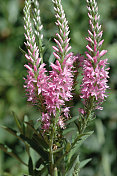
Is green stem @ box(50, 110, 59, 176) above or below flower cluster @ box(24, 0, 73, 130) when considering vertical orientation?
below

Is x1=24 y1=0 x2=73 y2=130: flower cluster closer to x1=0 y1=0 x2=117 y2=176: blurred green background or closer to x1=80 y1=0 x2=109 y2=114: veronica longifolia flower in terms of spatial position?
x1=80 y1=0 x2=109 y2=114: veronica longifolia flower

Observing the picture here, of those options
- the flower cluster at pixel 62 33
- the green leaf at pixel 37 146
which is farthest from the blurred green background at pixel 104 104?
the flower cluster at pixel 62 33

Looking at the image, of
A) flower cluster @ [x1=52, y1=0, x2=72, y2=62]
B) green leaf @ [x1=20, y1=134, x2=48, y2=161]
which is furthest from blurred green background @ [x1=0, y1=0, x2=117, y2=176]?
flower cluster @ [x1=52, y1=0, x2=72, y2=62]

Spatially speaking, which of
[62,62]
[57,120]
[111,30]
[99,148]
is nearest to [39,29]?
[62,62]

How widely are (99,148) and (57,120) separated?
1585 mm

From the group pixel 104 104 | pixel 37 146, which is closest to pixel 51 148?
pixel 37 146

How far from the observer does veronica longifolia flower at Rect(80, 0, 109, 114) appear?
1.78 ft

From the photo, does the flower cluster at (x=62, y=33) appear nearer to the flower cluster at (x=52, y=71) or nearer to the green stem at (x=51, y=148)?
the flower cluster at (x=52, y=71)

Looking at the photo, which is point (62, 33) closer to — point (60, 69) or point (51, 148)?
point (60, 69)

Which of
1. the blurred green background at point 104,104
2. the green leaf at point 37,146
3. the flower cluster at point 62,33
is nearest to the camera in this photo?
the flower cluster at point 62,33

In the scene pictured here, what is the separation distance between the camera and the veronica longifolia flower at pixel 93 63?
1.78 feet

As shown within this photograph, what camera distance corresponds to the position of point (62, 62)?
1.78 feet

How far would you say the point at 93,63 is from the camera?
56 cm

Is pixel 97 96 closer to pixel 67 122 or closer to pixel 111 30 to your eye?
pixel 67 122
